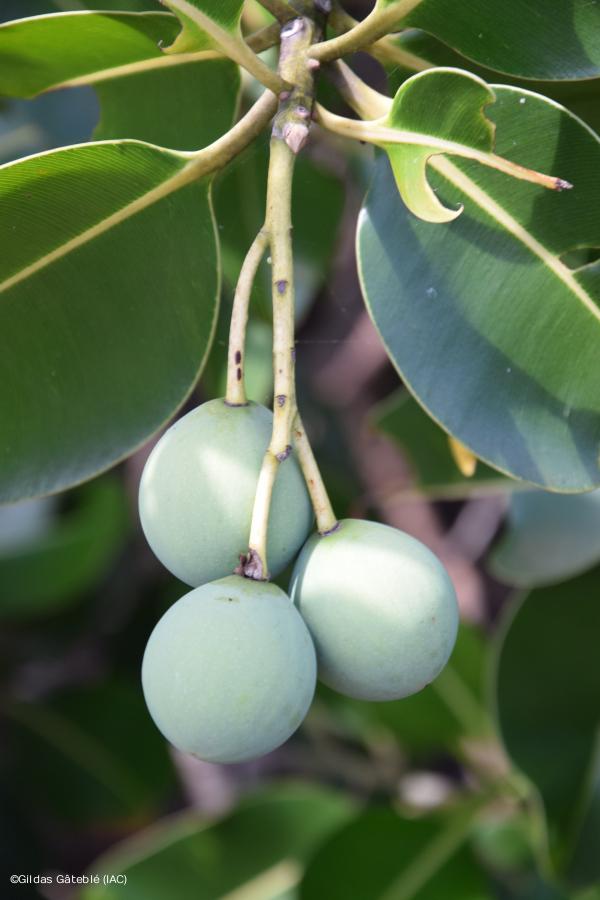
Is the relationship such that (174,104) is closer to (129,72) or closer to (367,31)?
(129,72)

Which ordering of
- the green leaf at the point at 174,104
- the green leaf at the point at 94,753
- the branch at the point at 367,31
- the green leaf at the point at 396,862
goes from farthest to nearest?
the green leaf at the point at 94,753 → the green leaf at the point at 396,862 → the green leaf at the point at 174,104 → the branch at the point at 367,31

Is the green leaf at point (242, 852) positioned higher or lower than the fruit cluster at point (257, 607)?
lower

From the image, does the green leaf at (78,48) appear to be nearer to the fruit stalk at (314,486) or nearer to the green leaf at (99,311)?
the green leaf at (99,311)

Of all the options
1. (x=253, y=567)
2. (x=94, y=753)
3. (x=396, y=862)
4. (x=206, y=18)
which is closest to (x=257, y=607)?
(x=253, y=567)

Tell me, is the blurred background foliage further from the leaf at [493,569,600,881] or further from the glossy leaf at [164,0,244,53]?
the glossy leaf at [164,0,244,53]

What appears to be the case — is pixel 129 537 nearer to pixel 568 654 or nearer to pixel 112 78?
pixel 568 654

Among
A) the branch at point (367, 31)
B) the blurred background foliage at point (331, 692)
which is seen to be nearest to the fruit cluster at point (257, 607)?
the branch at point (367, 31)

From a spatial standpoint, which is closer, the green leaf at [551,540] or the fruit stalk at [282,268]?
the fruit stalk at [282,268]

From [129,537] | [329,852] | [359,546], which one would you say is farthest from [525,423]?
Result: [129,537]
